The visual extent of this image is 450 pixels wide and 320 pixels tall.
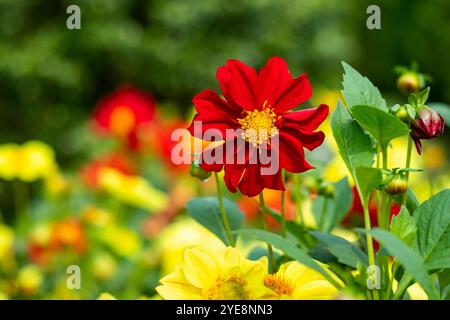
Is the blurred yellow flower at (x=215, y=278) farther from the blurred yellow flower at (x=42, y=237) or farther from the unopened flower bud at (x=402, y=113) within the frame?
the blurred yellow flower at (x=42, y=237)

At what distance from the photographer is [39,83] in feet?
12.3

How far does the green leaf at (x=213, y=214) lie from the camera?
0.59 metres

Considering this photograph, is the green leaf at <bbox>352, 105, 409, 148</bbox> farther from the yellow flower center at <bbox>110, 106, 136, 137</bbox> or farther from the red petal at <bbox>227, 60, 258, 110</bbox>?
the yellow flower center at <bbox>110, 106, 136, 137</bbox>

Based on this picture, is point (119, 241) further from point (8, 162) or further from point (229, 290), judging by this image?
point (229, 290)

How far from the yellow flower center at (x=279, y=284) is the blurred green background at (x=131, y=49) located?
315 centimetres

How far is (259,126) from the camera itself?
1.70 ft

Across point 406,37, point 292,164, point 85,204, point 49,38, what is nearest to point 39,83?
point 49,38

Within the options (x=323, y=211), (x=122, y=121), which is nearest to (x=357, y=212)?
(x=323, y=211)

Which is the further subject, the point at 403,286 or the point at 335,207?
the point at 335,207

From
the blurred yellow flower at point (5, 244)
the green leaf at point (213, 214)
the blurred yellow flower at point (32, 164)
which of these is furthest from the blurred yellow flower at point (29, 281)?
the green leaf at point (213, 214)

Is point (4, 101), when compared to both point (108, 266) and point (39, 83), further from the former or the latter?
point (108, 266)

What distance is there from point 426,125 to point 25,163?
3.78 feet

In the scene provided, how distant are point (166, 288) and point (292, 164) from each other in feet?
0.38

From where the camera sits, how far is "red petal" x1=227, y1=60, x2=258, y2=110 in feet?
1.68
